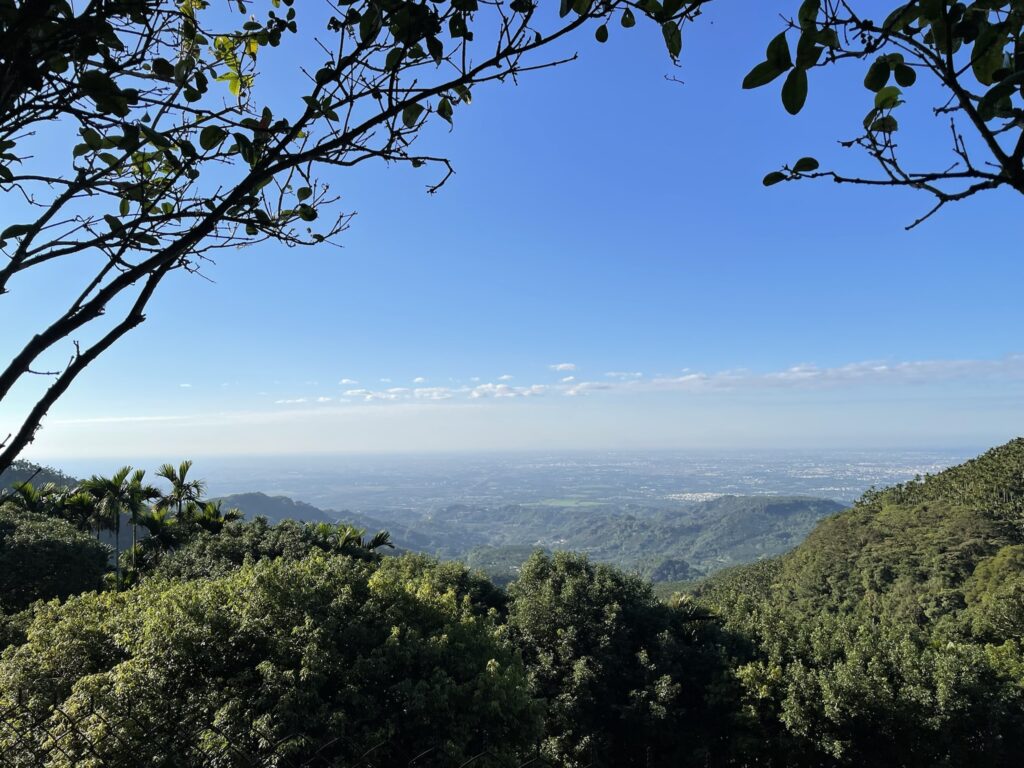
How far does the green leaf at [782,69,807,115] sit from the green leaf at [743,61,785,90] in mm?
34

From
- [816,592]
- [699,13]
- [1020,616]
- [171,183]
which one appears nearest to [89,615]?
[171,183]

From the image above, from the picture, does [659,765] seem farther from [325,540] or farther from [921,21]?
[921,21]

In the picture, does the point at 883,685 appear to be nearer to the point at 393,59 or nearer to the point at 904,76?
the point at 904,76

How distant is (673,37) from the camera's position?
4.80 feet

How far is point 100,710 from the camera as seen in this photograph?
6703 mm

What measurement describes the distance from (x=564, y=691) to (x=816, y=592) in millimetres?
43144

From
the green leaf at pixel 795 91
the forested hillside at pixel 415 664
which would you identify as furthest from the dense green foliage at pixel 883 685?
the green leaf at pixel 795 91

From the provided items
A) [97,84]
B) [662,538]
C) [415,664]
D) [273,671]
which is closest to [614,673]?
[415,664]

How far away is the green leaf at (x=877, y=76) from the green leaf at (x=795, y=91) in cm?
33

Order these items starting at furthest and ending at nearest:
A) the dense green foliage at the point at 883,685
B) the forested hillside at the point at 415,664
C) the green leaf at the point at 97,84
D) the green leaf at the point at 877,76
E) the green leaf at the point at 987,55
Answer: the dense green foliage at the point at 883,685, the forested hillside at the point at 415,664, the green leaf at the point at 97,84, the green leaf at the point at 877,76, the green leaf at the point at 987,55

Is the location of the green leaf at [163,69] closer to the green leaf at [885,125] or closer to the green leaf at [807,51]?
the green leaf at [807,51]

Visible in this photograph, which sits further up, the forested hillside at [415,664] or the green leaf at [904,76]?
the green leaf at [904,76]

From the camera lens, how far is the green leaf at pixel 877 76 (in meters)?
1.19

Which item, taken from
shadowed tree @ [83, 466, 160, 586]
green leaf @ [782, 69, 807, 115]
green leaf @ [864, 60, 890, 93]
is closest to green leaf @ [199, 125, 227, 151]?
green leaf @ [782, 69, 807, 115]
